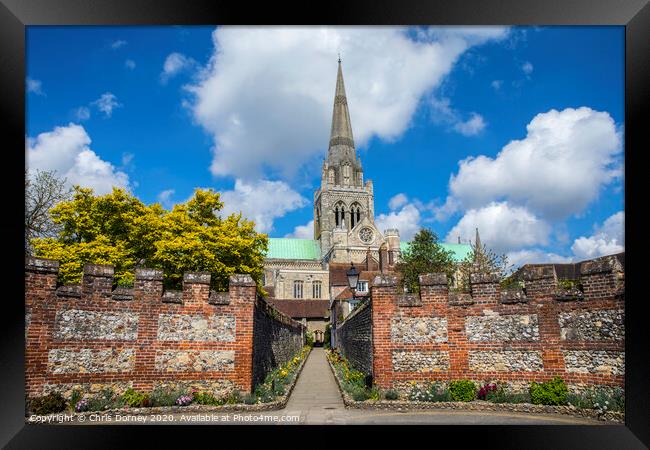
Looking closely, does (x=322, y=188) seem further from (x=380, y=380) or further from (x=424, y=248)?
(x=380, y=380)

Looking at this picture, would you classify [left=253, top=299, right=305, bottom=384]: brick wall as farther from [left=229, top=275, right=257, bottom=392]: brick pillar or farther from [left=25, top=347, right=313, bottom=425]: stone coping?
[left=25, top=347, right=313, bottom=425]: stone coping

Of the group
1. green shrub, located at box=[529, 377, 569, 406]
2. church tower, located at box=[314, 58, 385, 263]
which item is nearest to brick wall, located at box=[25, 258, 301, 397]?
green shrub, located at box=[529, 377, 569, 406]

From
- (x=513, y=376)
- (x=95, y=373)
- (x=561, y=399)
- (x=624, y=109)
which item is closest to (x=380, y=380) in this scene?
(x=513, y=376)

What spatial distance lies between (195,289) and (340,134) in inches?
3119

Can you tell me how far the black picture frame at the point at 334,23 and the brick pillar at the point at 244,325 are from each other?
449 centimetres

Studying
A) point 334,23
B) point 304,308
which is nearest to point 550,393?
point 334,23

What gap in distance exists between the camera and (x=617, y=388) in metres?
Result: 9.01

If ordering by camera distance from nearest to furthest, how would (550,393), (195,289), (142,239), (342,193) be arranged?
(550,393) < (195,289) < (142,239) < (342,193)

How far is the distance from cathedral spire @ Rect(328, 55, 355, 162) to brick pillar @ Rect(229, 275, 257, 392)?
7667 cm

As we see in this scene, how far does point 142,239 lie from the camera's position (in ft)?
81.9

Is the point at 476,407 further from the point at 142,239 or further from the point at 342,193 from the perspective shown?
the point at 342,193

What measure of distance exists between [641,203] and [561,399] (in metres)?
5.23

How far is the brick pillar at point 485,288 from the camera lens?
11250 millimetres

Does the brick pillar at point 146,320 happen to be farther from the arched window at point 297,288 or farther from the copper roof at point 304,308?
the arched window at point 297,288
